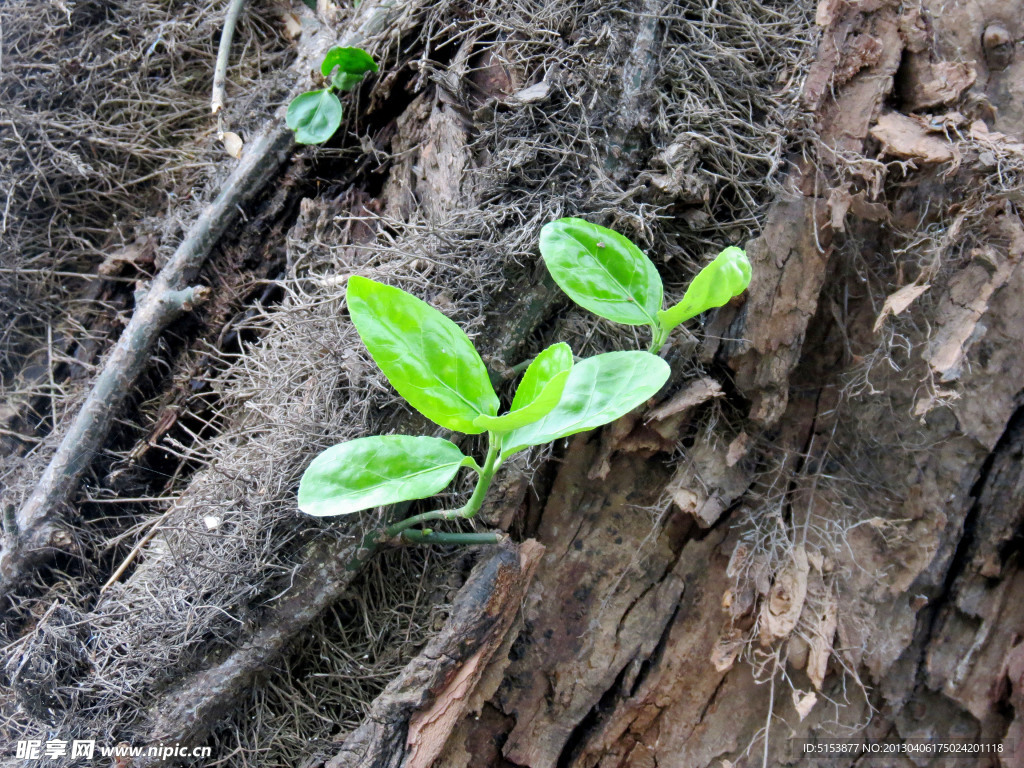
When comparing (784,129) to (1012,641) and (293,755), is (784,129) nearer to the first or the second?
(1012,641)

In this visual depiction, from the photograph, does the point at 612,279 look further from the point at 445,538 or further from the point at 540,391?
the point at 445,538

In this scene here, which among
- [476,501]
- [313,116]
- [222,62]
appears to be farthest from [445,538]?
[222,62]

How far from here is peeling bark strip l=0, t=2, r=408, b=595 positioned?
4.48 feet

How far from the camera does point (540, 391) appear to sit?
93 cm

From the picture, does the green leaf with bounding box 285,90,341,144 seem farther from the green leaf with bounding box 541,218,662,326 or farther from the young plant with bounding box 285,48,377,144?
the green leaf with bounding box 541,218,662,326

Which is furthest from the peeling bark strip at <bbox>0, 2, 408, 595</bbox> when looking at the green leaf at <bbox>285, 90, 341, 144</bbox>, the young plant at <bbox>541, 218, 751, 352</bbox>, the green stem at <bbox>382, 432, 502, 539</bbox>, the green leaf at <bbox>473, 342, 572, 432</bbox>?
the green leaf at <bbox>473, 342, 572, 432</bbox>

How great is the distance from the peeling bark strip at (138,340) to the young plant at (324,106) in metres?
0.08

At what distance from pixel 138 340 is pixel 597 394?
3.64 feet

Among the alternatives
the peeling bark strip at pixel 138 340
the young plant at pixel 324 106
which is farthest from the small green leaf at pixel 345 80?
the peeling bark strip at pixel 138 340

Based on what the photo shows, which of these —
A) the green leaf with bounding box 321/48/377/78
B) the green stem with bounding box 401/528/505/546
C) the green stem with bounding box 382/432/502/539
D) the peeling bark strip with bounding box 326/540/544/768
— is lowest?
the peeling bark strip with bounding box 326/540/544/768

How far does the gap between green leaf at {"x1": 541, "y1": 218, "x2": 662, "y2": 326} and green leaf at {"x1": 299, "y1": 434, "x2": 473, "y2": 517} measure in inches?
13.5

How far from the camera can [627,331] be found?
1303 millimetres

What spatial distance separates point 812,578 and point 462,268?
0.96 metres

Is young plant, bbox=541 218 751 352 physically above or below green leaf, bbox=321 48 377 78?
below
